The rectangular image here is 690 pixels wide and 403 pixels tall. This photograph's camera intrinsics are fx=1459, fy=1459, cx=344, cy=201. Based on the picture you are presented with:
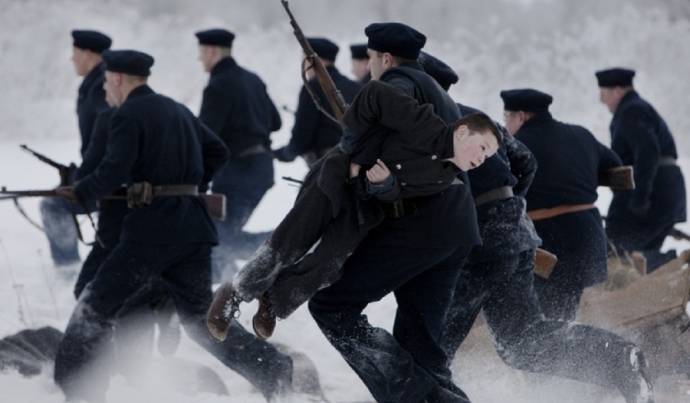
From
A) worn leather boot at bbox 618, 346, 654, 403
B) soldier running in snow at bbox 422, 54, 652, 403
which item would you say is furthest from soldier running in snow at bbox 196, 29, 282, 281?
worn leather boot at bbox 618, 346, 654, 403

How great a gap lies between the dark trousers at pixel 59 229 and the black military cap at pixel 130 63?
2.94m

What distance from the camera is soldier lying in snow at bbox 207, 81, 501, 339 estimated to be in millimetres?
4980

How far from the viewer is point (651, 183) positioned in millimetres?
9055

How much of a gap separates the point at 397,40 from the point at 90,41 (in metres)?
3.57

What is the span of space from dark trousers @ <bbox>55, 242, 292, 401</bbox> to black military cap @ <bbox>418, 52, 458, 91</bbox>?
1.57m

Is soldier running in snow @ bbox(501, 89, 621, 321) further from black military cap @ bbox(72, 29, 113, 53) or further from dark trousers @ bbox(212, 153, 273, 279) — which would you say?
dark trousers @ bbox(212, 153, 273, 279)

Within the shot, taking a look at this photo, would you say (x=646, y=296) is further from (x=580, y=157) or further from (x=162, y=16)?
(x=162, y=16)

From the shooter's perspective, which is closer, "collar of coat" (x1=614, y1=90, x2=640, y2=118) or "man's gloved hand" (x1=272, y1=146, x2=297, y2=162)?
"collar of coat" (x1=614, y1=90, x2=640, y2=118)

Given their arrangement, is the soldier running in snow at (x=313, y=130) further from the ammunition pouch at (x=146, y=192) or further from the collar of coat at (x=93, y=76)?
the ammunition pouch at (x=146, y=192)

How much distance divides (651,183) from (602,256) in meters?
2.03

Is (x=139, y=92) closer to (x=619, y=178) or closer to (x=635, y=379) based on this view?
(x=619, y=178)

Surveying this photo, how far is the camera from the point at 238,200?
31.7 ft

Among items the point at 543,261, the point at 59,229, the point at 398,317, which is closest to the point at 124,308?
the point at 398,317

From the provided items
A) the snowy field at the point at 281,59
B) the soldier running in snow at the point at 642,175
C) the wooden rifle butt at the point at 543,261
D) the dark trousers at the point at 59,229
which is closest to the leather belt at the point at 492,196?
the wooden rifle butt at the point at 543,261
